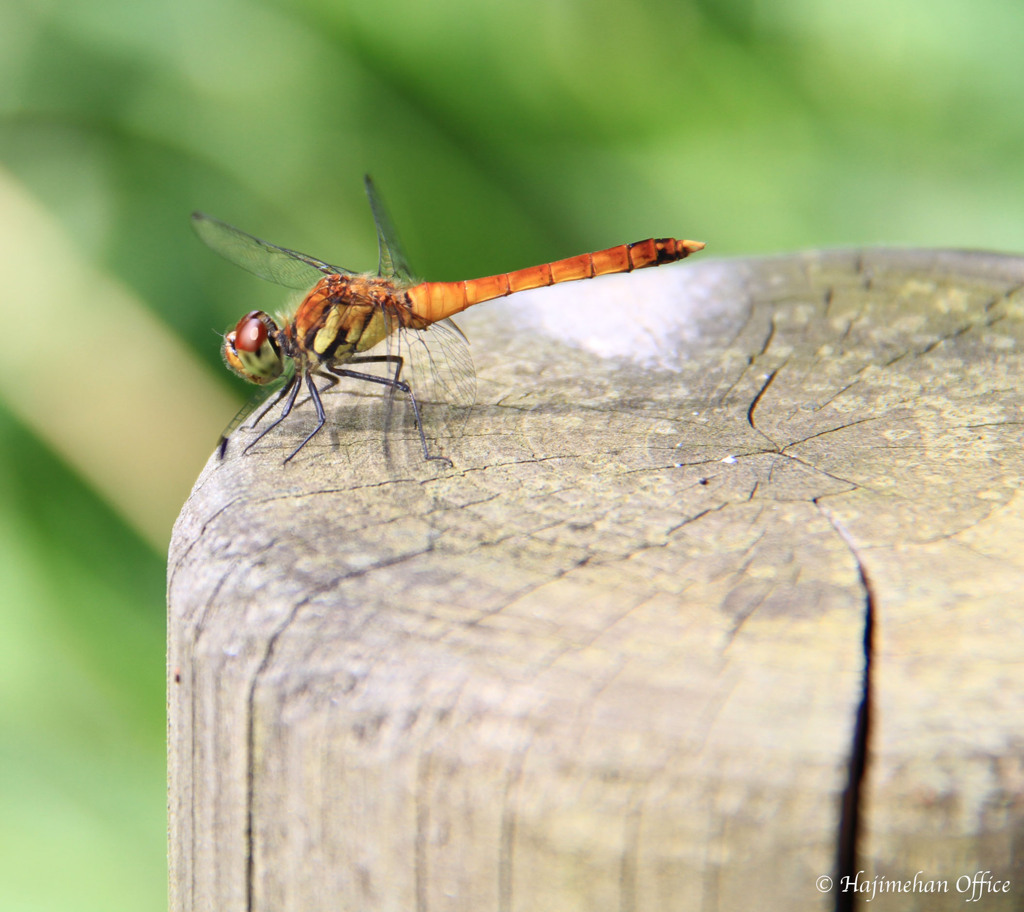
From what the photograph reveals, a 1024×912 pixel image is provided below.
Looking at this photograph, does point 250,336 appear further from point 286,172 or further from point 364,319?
point 286,172

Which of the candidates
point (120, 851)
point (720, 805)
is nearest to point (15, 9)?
point (120, 851)

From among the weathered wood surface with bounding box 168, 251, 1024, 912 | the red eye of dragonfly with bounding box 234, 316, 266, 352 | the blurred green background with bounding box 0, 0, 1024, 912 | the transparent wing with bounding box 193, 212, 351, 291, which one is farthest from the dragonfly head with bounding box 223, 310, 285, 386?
the blurred green background with bounding box 0, 0, 1024, 912

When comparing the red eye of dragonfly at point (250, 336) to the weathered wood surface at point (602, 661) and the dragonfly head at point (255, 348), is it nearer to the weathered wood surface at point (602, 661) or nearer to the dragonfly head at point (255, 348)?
the dragonfly head at point (255, 348)

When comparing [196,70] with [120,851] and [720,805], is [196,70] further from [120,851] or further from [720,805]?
[720,805]

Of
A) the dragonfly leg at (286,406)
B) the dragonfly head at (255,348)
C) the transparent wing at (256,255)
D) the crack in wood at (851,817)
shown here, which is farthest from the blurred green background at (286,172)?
the crack in wood at (851,817)

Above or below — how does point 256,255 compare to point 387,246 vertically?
below

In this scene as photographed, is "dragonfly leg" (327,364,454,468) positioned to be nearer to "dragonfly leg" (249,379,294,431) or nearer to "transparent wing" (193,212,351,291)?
"dragonfly leg" (249,379,294,431)

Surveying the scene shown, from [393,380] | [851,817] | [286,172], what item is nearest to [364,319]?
[393,380]
